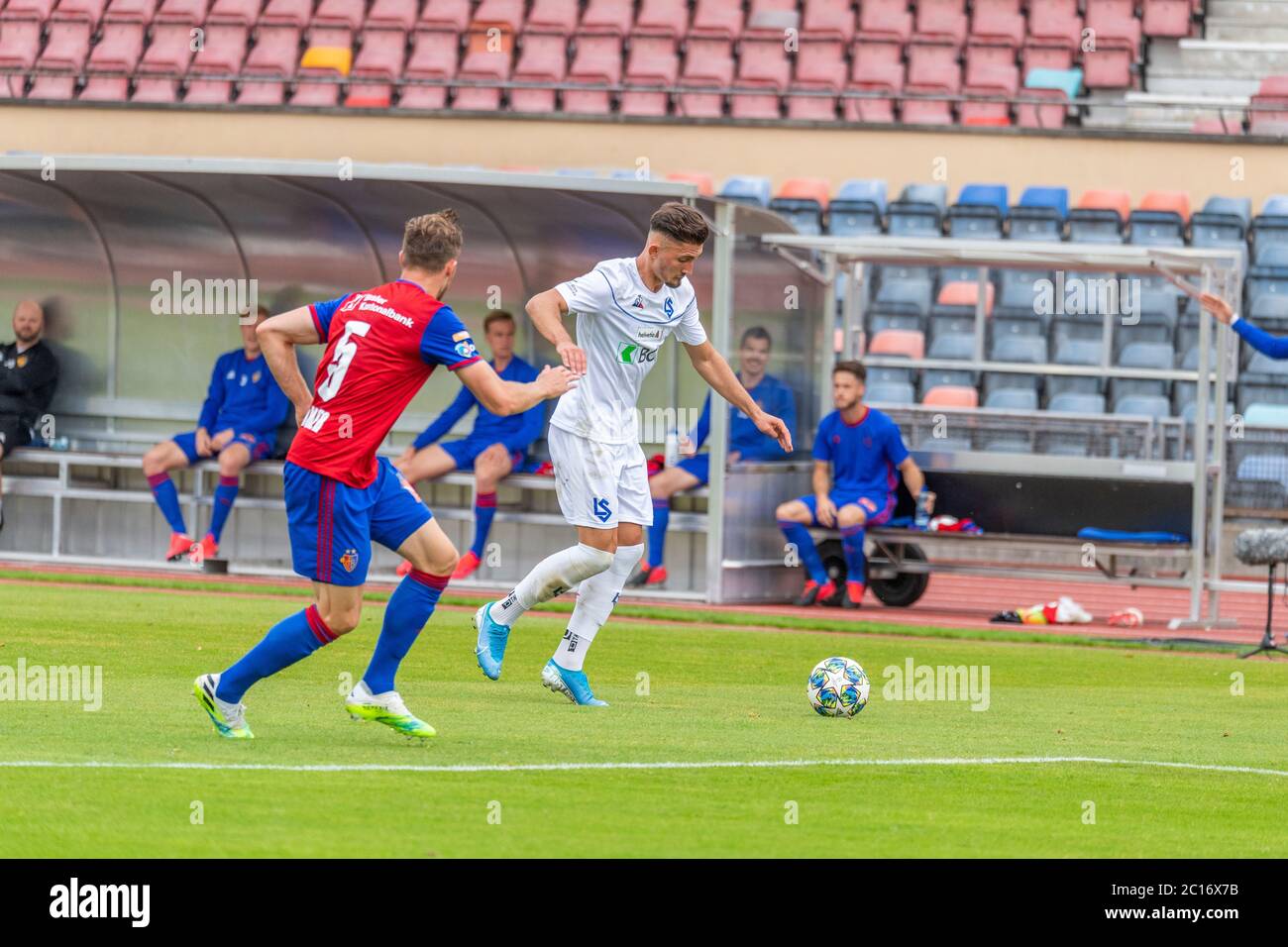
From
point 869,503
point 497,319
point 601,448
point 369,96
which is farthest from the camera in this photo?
point 369,96

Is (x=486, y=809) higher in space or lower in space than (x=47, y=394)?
lower

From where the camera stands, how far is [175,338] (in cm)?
1816

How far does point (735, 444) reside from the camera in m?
16.2

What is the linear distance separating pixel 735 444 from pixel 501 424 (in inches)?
76.7

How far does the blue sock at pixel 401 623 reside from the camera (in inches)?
306

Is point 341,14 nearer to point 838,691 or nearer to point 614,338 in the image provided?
point 614,338

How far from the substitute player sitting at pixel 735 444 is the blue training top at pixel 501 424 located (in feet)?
3.87

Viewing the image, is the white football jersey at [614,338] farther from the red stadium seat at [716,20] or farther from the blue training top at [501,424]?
the red stadium seat at [716,20]

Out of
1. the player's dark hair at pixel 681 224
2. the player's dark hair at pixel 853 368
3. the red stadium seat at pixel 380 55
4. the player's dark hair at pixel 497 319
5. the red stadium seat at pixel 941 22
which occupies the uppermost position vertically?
the red stadium seat at pixel 941 22

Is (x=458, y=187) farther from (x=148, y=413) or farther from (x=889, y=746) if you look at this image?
(x=889, y=746)

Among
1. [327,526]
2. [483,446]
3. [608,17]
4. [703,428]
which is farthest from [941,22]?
[327,526]

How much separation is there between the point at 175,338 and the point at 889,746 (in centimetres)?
1160

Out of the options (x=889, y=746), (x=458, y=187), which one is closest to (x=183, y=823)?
(x=889, y=746)

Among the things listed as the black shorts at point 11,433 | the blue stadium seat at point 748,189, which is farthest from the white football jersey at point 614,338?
the blue stadium seat at point 748,189
